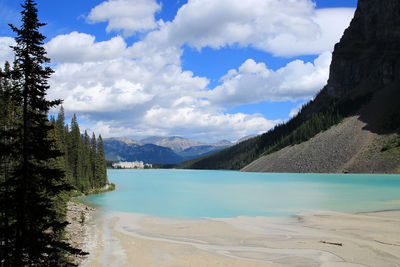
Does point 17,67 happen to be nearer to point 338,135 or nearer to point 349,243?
point 349,243

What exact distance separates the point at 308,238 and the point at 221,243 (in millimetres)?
7734

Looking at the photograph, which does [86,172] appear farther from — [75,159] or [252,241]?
[252,241]

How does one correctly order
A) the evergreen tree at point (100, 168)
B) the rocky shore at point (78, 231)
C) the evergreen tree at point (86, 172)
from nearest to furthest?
the rocky shore at point (78, 231) < the evergreen tree at point (86, 172) < the evergreen tree at point (100, 168)

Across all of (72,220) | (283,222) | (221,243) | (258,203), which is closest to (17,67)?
(221,243)

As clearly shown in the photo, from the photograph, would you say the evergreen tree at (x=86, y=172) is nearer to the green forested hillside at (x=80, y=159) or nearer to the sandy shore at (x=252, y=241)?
the green forested hillside at (x=80, y=159)

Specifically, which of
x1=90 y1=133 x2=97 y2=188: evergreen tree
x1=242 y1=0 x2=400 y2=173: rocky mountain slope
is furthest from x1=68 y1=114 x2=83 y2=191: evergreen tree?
x1=242 y1=0 x2=400 y2=173: rocky mountain slope

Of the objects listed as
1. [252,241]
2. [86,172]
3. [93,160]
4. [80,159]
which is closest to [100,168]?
[93,160]

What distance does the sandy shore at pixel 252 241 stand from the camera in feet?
73.3

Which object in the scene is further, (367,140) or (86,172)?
(367,140)

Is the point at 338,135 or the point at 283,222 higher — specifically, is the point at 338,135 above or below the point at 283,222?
above

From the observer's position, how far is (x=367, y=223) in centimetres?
3453

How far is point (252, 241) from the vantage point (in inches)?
1118

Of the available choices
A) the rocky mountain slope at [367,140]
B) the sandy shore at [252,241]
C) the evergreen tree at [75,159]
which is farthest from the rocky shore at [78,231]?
the rocky mountain slope at [367,140]

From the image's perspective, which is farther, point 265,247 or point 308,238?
point 308,238
